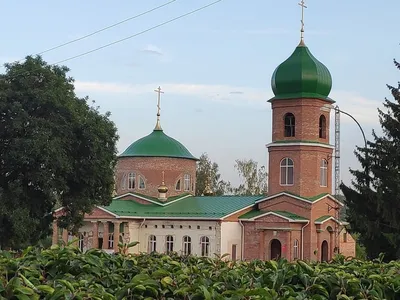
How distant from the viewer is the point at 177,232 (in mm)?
39844

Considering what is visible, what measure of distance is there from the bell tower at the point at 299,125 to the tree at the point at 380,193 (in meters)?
12.5

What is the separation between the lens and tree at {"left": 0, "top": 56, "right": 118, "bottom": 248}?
26672mm

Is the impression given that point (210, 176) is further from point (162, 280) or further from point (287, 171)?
point (162, 280)

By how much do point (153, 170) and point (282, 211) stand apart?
11.8 m

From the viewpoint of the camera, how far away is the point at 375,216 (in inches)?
942

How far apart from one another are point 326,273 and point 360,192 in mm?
20633

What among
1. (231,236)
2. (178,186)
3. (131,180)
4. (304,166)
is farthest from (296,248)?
(131,180)

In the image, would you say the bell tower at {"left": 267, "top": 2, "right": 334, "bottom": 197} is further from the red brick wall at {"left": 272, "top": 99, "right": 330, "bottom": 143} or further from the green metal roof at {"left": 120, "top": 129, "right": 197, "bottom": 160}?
the green metal roof at {"left": 120, "top": 129, "right": 197, "bottom": 160}

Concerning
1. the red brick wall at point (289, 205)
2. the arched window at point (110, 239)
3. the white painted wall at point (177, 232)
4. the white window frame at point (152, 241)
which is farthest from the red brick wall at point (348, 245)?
the arched window at point (110, 239)

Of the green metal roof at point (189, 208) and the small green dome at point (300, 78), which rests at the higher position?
the small green dome at point (300, 78)

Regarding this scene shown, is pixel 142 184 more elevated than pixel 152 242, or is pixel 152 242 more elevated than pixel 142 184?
pixel 142 184

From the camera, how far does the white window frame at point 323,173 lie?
37.9m

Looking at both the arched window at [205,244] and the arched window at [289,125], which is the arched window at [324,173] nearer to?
the arched window at [289,125]

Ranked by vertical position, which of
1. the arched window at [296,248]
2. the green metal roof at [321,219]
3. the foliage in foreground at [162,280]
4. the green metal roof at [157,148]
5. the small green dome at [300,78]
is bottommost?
the arched window at [296,248]
